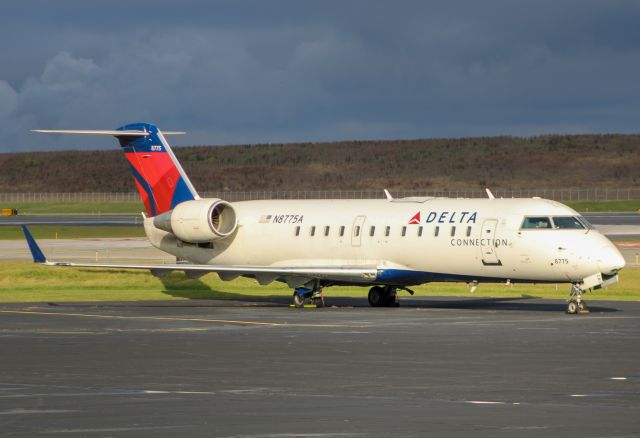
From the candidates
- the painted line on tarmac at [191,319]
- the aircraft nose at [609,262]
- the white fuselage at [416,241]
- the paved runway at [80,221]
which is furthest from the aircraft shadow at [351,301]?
the paved runway at [80,221]

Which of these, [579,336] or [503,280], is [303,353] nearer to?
[579,336]

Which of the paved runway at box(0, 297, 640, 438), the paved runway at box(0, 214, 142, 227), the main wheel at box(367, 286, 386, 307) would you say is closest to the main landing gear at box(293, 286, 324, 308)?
the main wheel at box(367, 286, 386, 307)

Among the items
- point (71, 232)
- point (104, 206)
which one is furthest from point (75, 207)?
point (71, 232)

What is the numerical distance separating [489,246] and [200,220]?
10553 millimetres

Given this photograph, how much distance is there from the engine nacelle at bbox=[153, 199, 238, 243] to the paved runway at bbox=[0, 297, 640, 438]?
5834mm

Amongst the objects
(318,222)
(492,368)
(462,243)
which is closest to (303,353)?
(492,368)

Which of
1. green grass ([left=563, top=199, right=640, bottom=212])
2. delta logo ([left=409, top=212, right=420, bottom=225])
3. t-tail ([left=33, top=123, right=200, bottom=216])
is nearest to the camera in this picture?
delta logo ([left=409, top=212, right=420, bottom=225])

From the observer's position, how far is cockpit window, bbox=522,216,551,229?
127ft

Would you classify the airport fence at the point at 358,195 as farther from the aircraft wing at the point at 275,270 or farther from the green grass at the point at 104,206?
the aircraft wing at the point at 275,270

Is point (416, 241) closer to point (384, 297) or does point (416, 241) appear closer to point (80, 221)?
point (384, 297)

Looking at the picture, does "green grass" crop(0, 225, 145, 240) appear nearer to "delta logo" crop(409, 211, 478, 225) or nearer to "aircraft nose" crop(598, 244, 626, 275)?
"delta logo" crop(409, 211, 478, 225)

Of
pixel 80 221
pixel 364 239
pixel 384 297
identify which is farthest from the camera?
pixel 80 221

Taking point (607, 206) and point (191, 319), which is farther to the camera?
point (607, 206)

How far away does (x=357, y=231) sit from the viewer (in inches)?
1672
